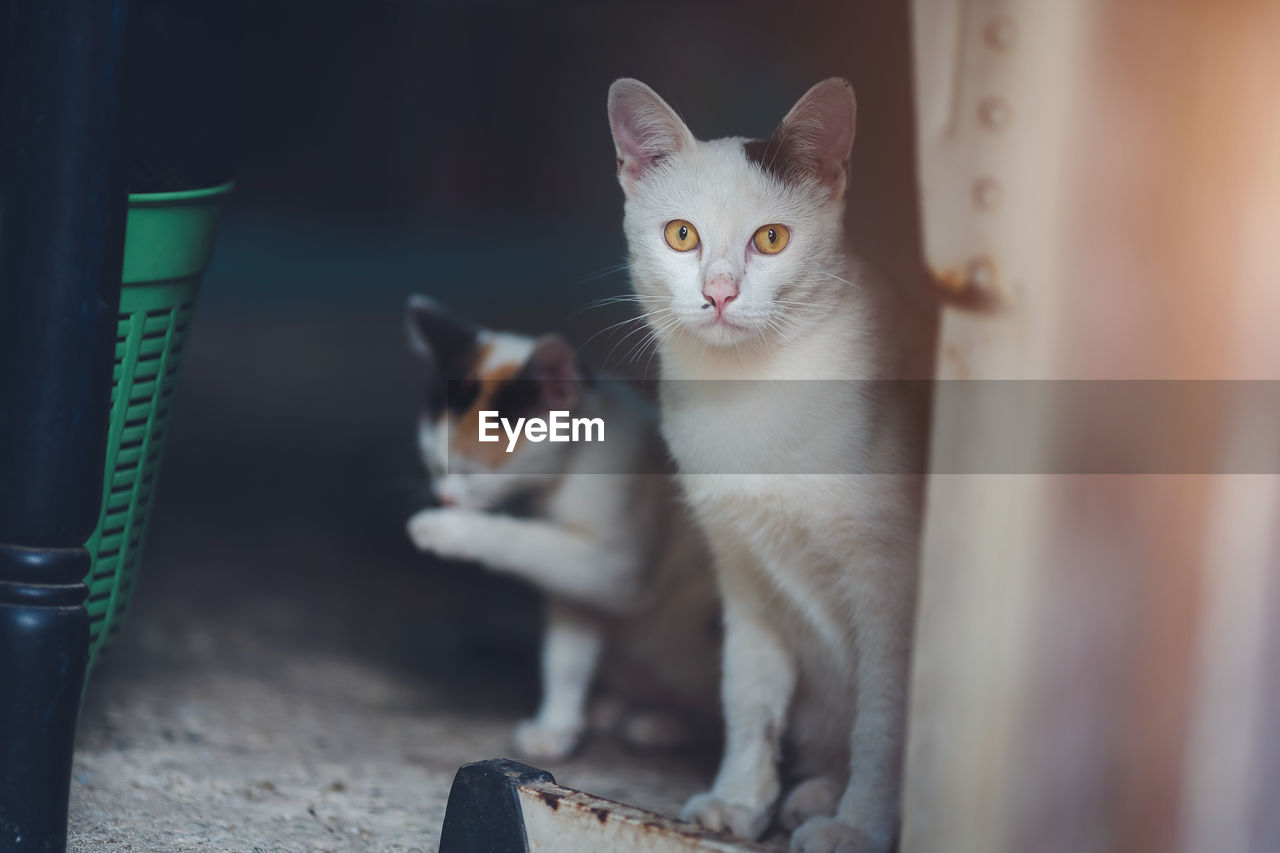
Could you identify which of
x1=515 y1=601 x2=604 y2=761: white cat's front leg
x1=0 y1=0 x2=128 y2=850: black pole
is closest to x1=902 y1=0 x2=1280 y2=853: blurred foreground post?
x1=0 y1=0 x2=128 y2=850: black pole

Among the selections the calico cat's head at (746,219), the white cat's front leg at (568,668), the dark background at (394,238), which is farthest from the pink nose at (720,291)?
the white cat's front leg at (568,668)

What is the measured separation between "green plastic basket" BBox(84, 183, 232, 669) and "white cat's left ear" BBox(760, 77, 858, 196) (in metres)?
0.73

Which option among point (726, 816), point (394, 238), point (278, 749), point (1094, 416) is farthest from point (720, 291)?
point (394, 238)

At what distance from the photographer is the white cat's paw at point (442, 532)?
189 cm

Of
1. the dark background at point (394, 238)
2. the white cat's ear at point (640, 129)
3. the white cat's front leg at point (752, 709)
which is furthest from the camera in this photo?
the dark background at point (394, 238)

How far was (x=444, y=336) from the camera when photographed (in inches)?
79.7

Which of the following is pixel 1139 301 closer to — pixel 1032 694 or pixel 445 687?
pixel 1032 694

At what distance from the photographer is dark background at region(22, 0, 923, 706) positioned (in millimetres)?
2490

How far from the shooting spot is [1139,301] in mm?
1097

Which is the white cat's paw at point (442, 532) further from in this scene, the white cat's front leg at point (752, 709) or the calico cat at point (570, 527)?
the white cat's front leg at point (752, 709)

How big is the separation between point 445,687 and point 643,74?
2731mm

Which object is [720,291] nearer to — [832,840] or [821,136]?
[821,136]

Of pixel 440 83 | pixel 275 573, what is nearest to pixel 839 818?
pixel 275 573

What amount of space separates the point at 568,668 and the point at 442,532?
35 cm
